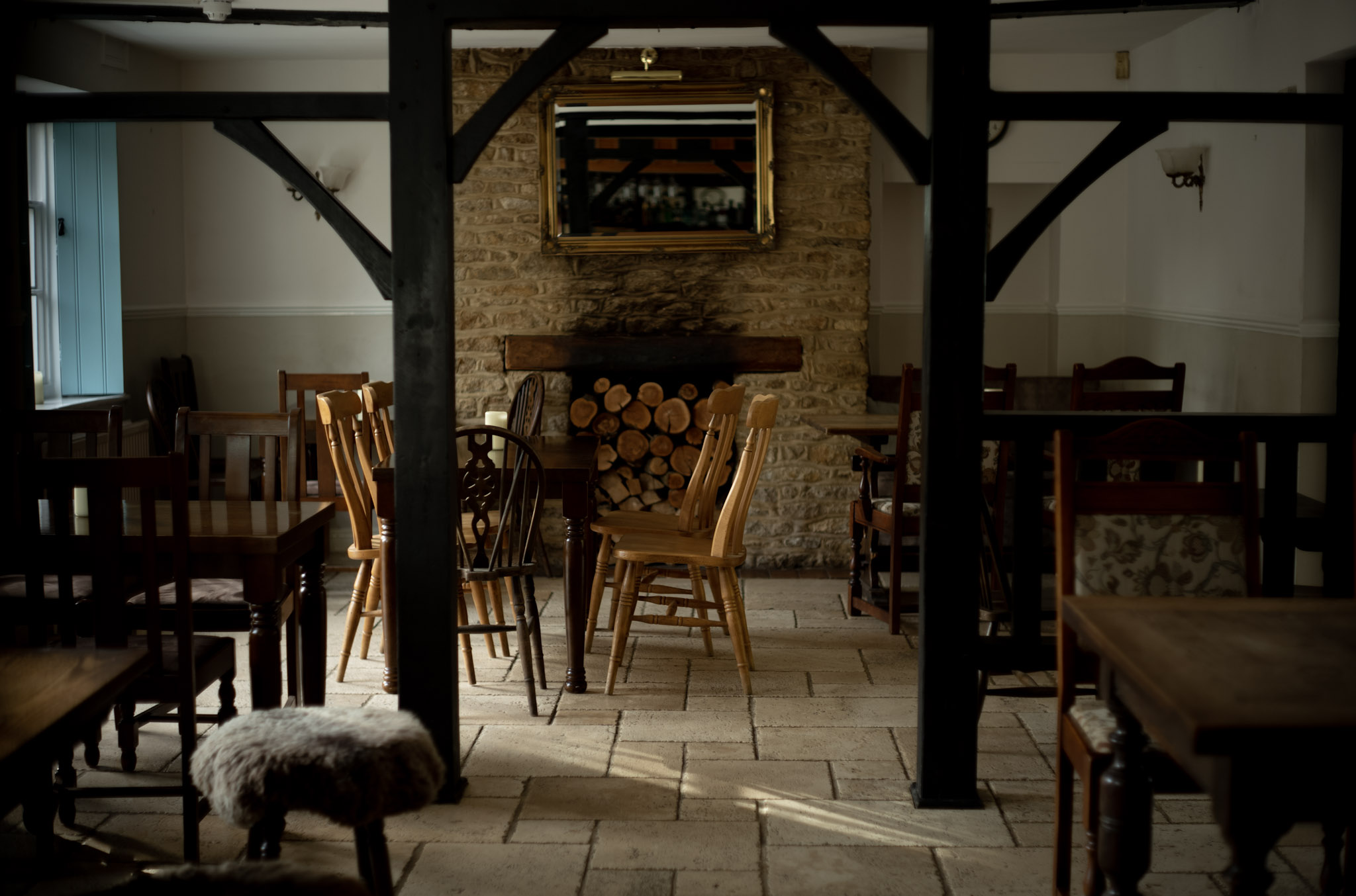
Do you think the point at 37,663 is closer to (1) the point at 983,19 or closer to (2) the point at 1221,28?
(1) the point at 983,19

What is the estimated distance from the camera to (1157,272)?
6.67m

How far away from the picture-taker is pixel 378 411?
15.0ft

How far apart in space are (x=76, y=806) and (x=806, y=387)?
4.09m

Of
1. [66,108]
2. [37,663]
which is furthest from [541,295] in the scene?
[37,663]

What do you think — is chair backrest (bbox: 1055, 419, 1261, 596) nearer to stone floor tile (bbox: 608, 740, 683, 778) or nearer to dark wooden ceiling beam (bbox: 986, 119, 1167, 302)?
dark wooden ceiling beam (bbox: 986, 119, 1167, 302)

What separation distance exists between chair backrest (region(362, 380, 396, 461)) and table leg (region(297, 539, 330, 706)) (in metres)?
1.03

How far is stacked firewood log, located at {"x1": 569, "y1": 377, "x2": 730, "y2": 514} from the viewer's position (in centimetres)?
631

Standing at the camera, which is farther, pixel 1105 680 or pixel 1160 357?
pixel 1160 357

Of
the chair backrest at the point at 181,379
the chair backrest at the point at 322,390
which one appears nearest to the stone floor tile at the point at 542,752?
the chair backrest at the point at 322,390

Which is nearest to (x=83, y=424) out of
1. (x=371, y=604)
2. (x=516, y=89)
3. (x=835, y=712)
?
(x=371, y=604)

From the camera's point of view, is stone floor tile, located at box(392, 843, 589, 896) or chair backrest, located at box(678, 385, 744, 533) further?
chair backrest, located at box(678, 385, 744, 533)

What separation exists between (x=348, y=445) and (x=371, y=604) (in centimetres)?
64

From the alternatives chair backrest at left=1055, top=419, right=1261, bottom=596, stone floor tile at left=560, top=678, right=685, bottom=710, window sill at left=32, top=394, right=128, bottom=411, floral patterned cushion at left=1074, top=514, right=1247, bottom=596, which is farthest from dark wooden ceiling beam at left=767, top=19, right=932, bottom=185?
window sill at left=32, top=394, right=128, bottom=411

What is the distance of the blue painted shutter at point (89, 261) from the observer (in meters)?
6.26
